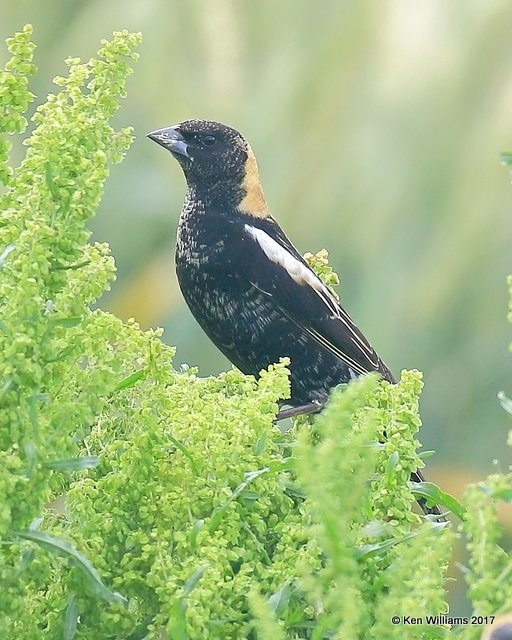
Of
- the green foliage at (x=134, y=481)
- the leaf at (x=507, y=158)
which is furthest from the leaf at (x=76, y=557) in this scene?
the leaf at (x=507, y=158)

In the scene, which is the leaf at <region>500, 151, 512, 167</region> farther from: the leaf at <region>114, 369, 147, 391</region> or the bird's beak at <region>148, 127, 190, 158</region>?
the bird's beak at <region>148, 127, 190, 158</region>

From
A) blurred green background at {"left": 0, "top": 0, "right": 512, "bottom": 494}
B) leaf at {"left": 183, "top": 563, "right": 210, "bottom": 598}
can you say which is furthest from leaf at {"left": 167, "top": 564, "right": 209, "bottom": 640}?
blurred green background at {"left": 0, "top": 0, "right": 512, "bottom": 494}

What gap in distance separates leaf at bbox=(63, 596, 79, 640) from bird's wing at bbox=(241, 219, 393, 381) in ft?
2.57

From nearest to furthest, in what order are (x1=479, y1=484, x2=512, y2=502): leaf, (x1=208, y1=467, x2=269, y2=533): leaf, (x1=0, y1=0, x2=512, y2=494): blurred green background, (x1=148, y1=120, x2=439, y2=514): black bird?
(x1=479, y1=484, x2=512, y2=502): leaf
(x1=208, y1=467, x2=269, y2=533): leaf
(x1=148, y1=120, x2=439, y2=514): black bird
(x1=0, y1=0, x2=512, y2=494): blurred green background

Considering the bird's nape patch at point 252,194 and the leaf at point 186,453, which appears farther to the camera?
the bird's nape patch at point 252,194

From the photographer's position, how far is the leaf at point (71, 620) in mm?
519

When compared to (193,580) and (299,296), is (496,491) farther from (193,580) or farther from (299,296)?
(299,296)

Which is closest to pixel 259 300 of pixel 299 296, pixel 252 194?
pixel 299 296

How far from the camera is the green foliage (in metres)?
0.47

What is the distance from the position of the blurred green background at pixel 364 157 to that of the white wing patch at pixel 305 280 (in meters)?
0.56

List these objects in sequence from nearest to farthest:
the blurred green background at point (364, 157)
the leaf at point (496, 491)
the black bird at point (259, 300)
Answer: the leaf at point (496, 491) < the black bird at point (259, 300) < the blurred green background at point (364, 157)

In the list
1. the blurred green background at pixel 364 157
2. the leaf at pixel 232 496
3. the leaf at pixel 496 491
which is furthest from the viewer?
the blurred green background at pixel 364 157

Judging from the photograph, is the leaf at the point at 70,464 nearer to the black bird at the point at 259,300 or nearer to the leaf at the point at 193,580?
the leaf at the point at 193,580

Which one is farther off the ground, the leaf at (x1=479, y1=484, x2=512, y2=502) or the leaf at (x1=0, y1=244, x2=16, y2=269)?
the leaf at (x1=0, y1=244, x2=16, y2=269)
